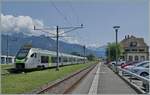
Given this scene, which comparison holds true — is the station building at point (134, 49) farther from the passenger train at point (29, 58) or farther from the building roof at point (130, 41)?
the passenger train at point (29, 58)

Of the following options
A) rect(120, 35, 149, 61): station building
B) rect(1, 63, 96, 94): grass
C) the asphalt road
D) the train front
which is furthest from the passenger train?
rect(120, 35, 149, 61): station building

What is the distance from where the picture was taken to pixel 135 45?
159m

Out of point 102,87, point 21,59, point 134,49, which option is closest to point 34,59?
point 21,59

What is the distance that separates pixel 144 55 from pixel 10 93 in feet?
446

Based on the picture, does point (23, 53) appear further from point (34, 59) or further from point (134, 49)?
point (134, 49)

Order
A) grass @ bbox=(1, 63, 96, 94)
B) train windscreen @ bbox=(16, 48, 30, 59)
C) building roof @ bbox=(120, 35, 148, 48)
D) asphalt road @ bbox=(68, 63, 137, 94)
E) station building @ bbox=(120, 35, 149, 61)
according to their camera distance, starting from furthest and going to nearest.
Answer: building roof @ bbox=(120, 35, 148, 48) → station building @ bbox=(120, 35, 149, 61) → train windscreen @ bbox=(16, 48, 30, 59) → asphalt road @ bbox=(68, 63, 137, 94) → grass @ bbox=(1, 63, 96, 94)

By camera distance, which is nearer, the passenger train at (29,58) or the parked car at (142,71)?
the parked car at (142,71)

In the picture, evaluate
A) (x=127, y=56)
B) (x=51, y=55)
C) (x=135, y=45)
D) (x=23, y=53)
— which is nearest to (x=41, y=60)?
(x=23, y=53)

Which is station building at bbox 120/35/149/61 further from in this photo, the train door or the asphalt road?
the asphalt road

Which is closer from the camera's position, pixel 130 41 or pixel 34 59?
pixel 34 59

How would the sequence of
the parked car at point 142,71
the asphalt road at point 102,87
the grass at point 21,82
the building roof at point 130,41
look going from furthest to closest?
the building roof at point 130,41 < the parked car at point 142,71 < the asphalt road at point 102,87 < the grass at point 21,82

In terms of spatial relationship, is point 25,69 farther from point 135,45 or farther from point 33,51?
point 135,45

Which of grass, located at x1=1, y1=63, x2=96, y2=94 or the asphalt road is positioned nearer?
grass, located at x1=1, y1=63, x2=96, y2=94

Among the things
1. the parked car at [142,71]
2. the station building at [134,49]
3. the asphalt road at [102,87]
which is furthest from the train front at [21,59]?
the station building at [134,49]
